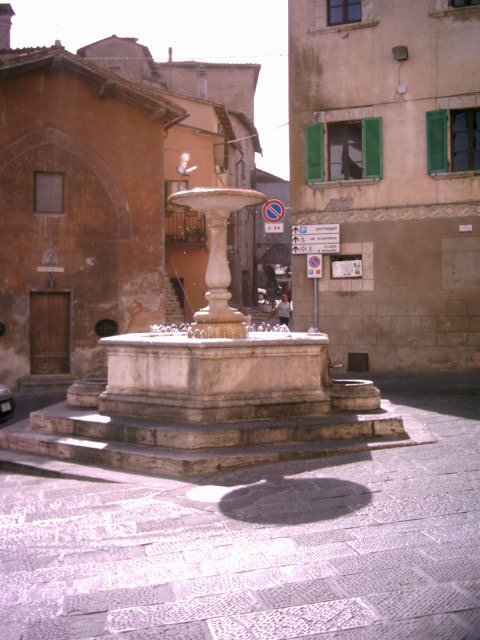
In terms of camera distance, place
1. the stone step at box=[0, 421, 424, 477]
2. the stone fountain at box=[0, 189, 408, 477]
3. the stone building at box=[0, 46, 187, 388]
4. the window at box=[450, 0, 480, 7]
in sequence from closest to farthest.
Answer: the stone step at box=[0, 421, 424, 477] < the stone fountain at box=[0, 189, 408, 477] < the window at box=[450, 0, 480, 7] < the stone building at box=[0, 46, 187, 388]

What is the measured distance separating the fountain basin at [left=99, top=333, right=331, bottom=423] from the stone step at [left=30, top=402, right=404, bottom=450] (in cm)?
14

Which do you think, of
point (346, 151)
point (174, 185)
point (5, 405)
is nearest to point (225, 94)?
point (174, 185)

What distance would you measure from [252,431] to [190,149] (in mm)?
19870

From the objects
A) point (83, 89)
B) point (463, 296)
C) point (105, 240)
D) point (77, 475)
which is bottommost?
point (77, 475)

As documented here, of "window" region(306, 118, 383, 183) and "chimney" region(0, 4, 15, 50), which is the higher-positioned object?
"chimney" region(0, 4, 15, 50)

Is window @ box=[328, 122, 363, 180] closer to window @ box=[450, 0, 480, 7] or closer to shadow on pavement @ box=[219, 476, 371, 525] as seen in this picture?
window @ box=[450, 0, 480, 7]

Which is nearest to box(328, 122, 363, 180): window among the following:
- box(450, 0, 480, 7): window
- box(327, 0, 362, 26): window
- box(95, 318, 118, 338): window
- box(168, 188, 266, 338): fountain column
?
box(327, 0, 362, 26): window

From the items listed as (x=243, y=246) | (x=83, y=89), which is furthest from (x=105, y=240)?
(x=243, y=246)

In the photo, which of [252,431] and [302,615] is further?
[252,431]

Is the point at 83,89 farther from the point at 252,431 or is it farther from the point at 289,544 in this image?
the point at 289,544

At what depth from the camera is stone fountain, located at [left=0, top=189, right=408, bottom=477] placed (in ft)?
23.0

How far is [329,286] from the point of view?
54.3 ft

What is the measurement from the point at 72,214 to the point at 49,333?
289cm

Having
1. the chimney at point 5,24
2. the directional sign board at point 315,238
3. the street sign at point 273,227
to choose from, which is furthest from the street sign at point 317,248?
the chimney at point 5,24
